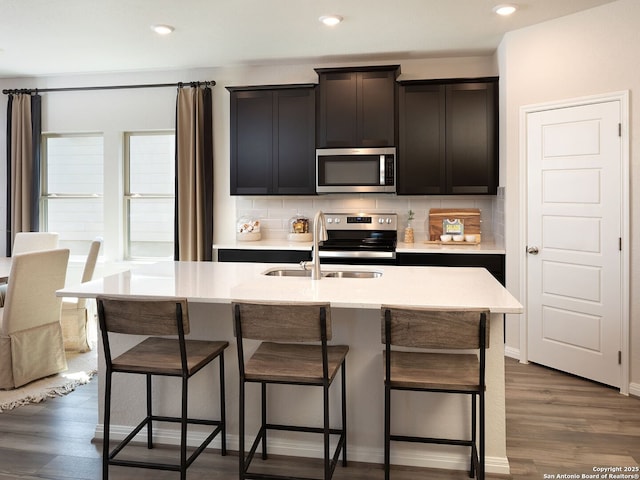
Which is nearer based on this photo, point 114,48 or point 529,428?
point 529,428

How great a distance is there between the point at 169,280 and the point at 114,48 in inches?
116

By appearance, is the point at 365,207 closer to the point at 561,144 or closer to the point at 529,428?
the point at 561,144

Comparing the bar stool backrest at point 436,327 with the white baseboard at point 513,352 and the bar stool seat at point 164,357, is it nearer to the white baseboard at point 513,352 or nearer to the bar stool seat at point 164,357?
the bar stool seat at point 164,357

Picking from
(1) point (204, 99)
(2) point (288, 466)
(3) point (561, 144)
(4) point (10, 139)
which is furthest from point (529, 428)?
(4) point (10, 139)

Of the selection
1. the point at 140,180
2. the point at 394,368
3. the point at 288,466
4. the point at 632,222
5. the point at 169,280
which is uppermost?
Result: the point at 140,180

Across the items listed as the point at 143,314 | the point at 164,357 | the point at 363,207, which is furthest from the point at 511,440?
the point at 363,207

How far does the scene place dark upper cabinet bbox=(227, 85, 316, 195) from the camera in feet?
16.7

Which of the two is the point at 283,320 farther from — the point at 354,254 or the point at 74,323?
the point at 74,323

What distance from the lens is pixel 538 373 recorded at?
4.11m

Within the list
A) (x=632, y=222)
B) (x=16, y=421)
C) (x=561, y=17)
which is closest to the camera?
(x=16, y=421)

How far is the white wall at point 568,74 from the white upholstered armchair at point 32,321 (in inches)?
138

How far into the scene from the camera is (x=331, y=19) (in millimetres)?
4066

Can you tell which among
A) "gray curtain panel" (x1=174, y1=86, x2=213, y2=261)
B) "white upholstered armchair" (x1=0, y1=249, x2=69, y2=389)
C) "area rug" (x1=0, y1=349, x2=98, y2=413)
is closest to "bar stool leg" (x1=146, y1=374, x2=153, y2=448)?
"area rug" (x1=0, y1=349, x2=98, y2=413)

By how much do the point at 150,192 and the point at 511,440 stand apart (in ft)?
14.5
